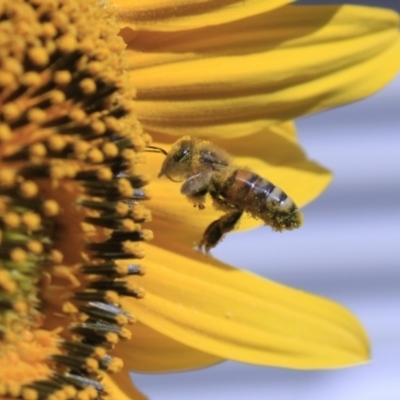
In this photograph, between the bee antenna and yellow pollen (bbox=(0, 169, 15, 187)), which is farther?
the bee antenna

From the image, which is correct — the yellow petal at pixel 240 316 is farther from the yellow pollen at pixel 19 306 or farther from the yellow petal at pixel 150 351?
the yellow pollen at pixel 19 306

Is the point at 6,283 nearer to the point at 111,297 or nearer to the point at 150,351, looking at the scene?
the point at 111,297

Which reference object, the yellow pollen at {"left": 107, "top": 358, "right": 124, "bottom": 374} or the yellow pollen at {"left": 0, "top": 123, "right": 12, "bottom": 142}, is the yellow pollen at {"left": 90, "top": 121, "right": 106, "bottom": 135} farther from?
the yellow pollen at {"left": 107, "top": 358, "right": 124, "bottom": 374}

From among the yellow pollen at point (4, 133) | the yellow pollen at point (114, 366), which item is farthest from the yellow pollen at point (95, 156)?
the yellow pollen at point (114, 366)

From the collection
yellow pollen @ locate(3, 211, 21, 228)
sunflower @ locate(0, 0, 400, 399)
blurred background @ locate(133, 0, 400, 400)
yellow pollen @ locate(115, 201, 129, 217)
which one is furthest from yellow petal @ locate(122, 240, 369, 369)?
blurred background @ locate(133, 0, 400, 400)

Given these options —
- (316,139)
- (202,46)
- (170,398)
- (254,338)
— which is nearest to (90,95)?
(202,46)

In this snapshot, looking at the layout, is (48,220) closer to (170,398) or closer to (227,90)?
(227,90)

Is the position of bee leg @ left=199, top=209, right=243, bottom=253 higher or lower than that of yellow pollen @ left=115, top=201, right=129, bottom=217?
higher
